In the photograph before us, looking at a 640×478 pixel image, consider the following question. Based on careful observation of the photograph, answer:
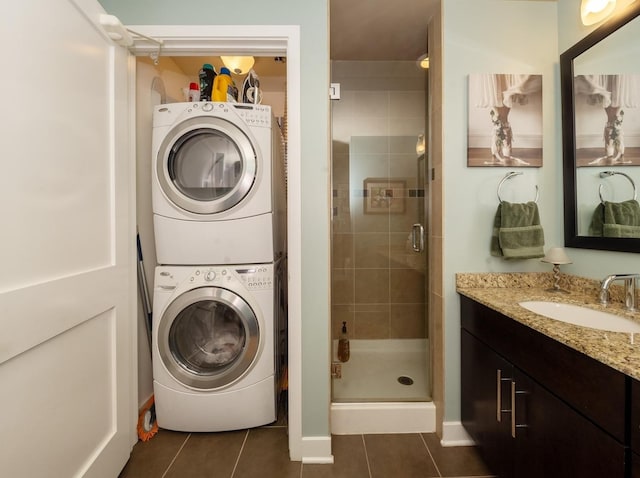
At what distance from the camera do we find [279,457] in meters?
Result: 1.40

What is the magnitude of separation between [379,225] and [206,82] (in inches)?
56.5

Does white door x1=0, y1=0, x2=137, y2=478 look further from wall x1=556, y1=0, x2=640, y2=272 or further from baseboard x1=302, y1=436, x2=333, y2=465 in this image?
wall x1=556, y1=0, x2=640, y2=272

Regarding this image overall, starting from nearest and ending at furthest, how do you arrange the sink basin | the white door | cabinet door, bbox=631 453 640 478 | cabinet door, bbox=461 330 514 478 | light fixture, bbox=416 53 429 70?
cabinet door, bbox=631 453 640 478, the white door, the sink basin, cabinet door, bbox=461 330 514 478, light fixture, bbox=416 53 429 70

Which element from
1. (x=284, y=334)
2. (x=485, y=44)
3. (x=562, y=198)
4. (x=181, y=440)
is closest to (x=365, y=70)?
(x=485, y=44)

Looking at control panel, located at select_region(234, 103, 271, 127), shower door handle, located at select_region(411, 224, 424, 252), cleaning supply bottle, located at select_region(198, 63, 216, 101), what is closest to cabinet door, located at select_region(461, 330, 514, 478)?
shower door handle, located at select_region(411, 224, 424, 252)

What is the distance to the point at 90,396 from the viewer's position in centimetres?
110

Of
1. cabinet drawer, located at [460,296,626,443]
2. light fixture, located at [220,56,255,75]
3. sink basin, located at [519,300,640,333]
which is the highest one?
light fixture, located at [220,56,255,75]

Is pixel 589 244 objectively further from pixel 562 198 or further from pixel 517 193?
pixel 517 193

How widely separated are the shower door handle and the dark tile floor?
3.52 ft

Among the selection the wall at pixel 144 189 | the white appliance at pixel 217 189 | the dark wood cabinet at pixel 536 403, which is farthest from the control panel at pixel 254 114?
the dark wood cabinet at pixel 536 403

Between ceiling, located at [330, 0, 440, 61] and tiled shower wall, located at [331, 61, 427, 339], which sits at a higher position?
ceiling, located at [330, 0, 440, 61]

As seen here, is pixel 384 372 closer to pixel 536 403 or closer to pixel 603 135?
pixel 536 403

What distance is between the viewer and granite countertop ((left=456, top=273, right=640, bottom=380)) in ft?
2.36

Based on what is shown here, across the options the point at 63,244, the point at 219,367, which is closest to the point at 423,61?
the point at 63,244
